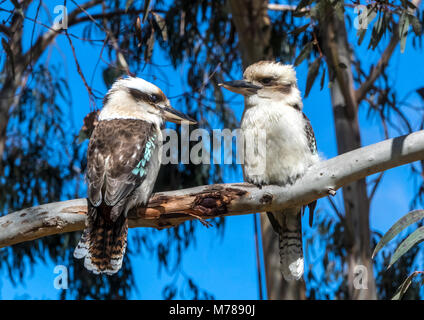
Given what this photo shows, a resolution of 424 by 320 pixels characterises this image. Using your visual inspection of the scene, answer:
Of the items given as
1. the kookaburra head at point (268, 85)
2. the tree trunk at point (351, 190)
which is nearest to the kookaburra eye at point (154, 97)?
the kookaburra head at point (268, 85)

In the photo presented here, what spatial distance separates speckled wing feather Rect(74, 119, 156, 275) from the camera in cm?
194

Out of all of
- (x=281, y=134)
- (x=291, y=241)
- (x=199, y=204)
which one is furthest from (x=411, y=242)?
(x=199, y=204)

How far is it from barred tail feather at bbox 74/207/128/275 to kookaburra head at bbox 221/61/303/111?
0.78 metres

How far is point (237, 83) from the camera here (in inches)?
94.0

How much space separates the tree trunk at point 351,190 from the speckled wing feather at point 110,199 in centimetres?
210

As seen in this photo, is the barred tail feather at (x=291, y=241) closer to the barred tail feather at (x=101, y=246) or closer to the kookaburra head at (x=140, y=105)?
the kookaburra head at (x=140, y=105)

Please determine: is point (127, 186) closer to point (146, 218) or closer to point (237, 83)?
point (146, 218)

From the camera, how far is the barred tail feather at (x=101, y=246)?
196cm

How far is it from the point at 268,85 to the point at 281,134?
303mm
